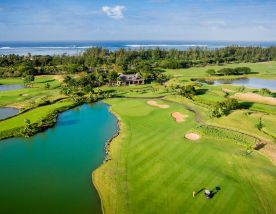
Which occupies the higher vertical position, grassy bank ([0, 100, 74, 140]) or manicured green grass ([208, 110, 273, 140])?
manicured green grass ([208, 110, 273, 140])

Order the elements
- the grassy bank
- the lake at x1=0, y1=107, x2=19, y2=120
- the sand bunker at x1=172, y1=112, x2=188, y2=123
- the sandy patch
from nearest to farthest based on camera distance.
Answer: the grassy bank
the sand bunker at x1=172, y1=112, x2=188, y2=123
the lake at x1=0, y1=107, x2=19, y2=120
the sandy patch

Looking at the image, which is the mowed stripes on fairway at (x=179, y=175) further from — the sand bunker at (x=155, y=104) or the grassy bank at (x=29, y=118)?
the grassy bank at (x=29, y=118)

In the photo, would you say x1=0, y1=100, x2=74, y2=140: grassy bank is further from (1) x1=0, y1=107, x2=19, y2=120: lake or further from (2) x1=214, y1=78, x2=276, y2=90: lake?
(2) x1=214, y1=78, x2=276, y2=90: lake

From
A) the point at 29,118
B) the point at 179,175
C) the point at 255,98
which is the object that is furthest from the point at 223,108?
the point at 29,118

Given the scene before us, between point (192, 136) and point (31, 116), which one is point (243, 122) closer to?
point (192, 136)

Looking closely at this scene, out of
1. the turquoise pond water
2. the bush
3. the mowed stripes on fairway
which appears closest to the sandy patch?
the bush

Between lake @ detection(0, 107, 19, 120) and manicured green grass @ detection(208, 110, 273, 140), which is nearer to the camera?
manicured green grass @ detection(208, 110, 273, 140)

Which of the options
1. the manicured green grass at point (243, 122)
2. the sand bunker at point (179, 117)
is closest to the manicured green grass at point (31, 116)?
the sand bunker at point (179, 117)
